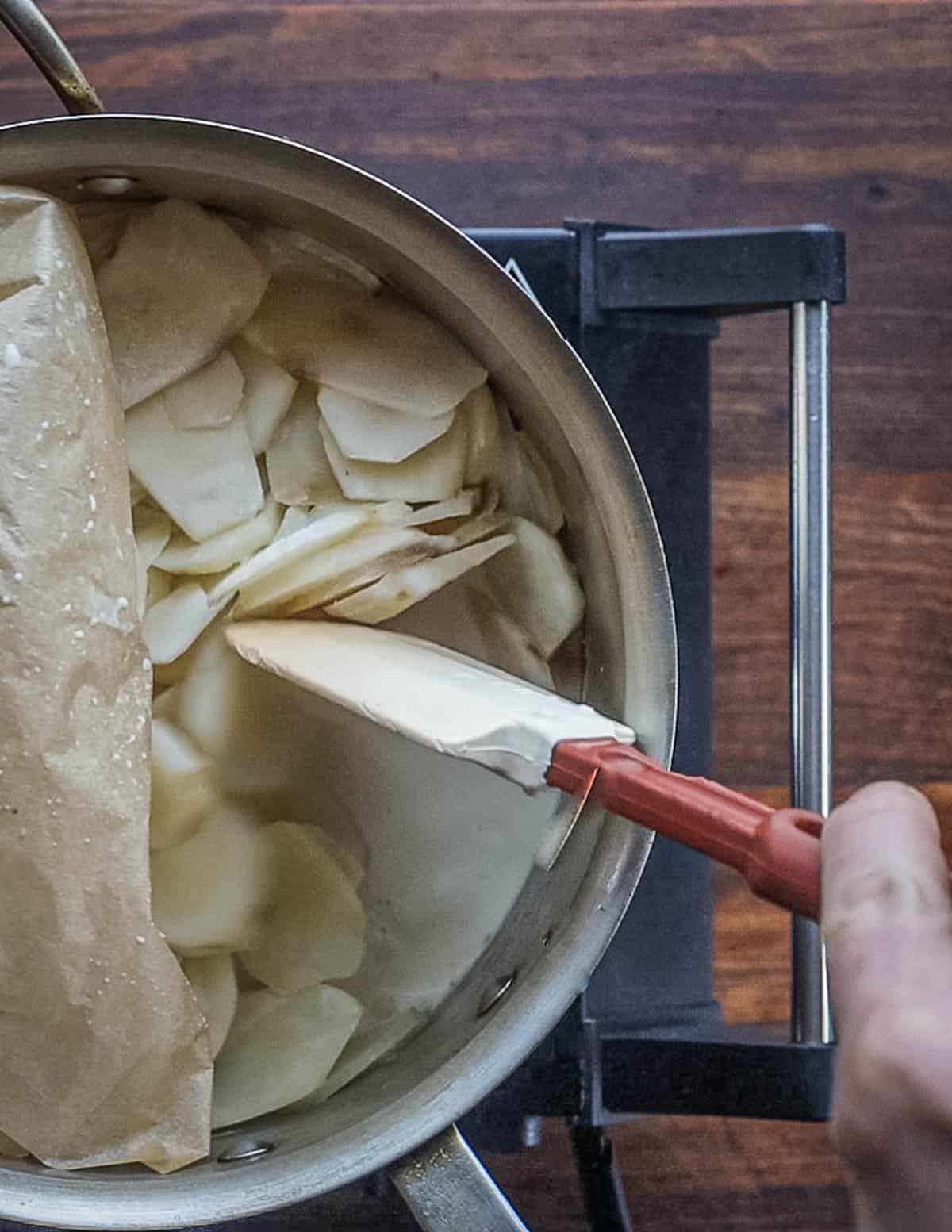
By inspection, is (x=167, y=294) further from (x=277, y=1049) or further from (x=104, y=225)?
(x=277, y=1049)

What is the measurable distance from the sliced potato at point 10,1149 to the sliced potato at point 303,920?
0.34ft

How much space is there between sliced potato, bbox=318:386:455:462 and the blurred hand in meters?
0.25

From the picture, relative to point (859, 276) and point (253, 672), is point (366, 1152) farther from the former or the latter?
point (859, 276)

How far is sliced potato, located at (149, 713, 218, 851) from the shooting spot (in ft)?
1.53

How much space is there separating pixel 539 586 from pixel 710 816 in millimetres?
172

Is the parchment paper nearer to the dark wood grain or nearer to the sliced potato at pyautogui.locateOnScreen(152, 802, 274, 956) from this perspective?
the sliced potato at pyautogui.locateOnScreen(152, 802, 274, 956)

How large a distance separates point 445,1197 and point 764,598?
32 cm

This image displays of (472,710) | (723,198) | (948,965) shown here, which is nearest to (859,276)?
(723,198)

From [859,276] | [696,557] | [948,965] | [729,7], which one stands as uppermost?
[729,7]

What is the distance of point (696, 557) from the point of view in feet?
1.83

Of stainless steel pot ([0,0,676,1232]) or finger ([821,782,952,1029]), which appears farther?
stainless steel pot ([0,0,676,1232])

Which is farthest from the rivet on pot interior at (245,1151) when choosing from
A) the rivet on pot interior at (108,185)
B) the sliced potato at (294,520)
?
the rivet on pot interior at (108,185)

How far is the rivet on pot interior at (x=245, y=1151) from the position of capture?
0.44 meters

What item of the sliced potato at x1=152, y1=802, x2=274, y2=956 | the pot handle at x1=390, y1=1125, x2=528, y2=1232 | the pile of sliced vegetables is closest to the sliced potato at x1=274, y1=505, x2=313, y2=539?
the pile of sliced vegetables
